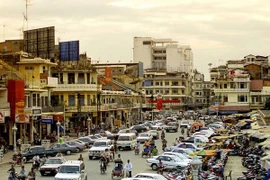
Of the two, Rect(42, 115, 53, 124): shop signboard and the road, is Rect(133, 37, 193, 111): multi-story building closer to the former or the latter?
Rect(42, 115, 53, 124): shop signboard

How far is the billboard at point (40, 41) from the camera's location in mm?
70562

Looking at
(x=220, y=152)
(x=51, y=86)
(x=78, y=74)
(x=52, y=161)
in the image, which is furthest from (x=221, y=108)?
(x=52, y=161)

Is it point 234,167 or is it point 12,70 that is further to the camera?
point 12,70

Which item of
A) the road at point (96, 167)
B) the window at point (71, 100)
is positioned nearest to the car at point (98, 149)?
the road at point (96, 167)

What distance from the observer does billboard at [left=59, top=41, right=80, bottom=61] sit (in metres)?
74.1

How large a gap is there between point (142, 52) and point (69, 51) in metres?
87.6

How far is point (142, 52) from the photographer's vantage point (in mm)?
161625

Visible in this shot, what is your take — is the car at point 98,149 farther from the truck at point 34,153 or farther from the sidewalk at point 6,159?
the sidewalk at point 6,159

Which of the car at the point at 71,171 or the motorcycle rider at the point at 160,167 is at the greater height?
the car at the point at 71,171

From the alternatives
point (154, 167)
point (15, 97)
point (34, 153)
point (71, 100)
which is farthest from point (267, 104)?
point (154, 167)

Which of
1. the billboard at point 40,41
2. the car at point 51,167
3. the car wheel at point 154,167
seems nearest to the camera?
the car at point 51,167

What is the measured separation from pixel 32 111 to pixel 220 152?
824 inches

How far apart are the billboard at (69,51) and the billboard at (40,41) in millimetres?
2148

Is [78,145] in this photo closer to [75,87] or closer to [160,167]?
[160,167]
